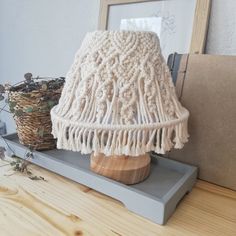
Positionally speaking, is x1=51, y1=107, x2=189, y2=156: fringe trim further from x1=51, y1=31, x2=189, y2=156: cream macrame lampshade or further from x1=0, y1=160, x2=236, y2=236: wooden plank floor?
x1=0, y1=160, x2=236, y2=236: wooden plank floor

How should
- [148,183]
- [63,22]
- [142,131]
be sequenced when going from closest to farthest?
1. [142,131]
2. [148,183]
3. [63,22]

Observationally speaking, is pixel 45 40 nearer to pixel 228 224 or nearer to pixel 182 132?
pixel 182 132

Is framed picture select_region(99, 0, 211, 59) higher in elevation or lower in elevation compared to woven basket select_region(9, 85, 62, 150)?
higher

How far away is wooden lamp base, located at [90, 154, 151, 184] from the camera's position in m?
0.48

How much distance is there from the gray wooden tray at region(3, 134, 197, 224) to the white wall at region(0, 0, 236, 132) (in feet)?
0.98

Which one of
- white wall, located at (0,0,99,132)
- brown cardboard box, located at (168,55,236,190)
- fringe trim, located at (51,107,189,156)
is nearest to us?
fringe trim, located at (51,107,189,156)

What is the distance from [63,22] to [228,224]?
31.3 inches

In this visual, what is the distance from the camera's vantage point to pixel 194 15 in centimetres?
60

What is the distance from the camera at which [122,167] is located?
0.48 meters

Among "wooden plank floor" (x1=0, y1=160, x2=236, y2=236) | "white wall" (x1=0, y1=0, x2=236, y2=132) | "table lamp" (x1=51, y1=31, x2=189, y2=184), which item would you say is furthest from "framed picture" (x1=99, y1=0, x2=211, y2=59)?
"wooden plank floor" (x1=0, y1=160, x2=236, y2=236)

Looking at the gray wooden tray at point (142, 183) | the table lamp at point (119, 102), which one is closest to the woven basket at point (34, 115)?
the gray wooden tray at point (142, 183)

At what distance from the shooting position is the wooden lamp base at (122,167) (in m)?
0.48

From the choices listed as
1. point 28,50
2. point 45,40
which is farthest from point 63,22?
point 28,50

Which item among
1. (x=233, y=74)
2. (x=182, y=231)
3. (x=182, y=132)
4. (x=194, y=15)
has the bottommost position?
Answer: (x=182, y=231)
